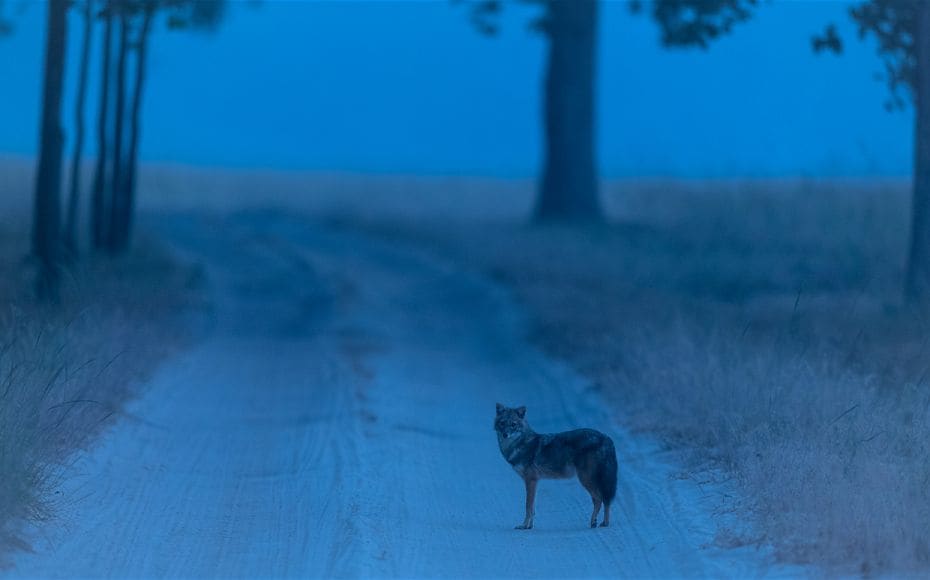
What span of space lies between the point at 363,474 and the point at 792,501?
10.2 feet

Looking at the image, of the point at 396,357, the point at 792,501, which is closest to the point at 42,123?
the point at 396,357

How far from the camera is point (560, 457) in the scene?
7.27 metres

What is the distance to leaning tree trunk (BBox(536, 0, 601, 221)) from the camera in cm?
2848

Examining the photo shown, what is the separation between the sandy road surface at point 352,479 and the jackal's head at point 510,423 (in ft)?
1.97

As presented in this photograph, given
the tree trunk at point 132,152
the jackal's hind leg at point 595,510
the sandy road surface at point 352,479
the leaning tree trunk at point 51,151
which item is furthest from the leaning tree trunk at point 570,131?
the jackal's hind leg at point 595,510

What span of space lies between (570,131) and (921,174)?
55.8ft

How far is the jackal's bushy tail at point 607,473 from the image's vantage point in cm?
715

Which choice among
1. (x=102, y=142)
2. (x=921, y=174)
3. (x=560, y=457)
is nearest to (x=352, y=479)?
(x=560, y=457)

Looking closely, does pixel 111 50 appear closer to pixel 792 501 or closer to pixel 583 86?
pixel 583 86

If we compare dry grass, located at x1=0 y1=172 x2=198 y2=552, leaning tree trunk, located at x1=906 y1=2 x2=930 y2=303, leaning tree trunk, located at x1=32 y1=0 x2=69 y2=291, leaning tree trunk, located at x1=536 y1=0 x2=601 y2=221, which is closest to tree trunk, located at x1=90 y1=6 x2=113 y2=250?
dry grass, located at x1=0 y1=172 x2=198 y2=552

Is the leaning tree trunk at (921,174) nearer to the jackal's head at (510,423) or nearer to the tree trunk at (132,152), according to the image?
the jackal's head at (510,423)

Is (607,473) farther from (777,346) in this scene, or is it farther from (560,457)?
(777,346)

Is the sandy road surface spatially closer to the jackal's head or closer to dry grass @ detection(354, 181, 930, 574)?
dry grass @ detection(354, 181, 930, 574)

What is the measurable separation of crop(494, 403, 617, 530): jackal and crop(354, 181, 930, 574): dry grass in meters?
0.82
